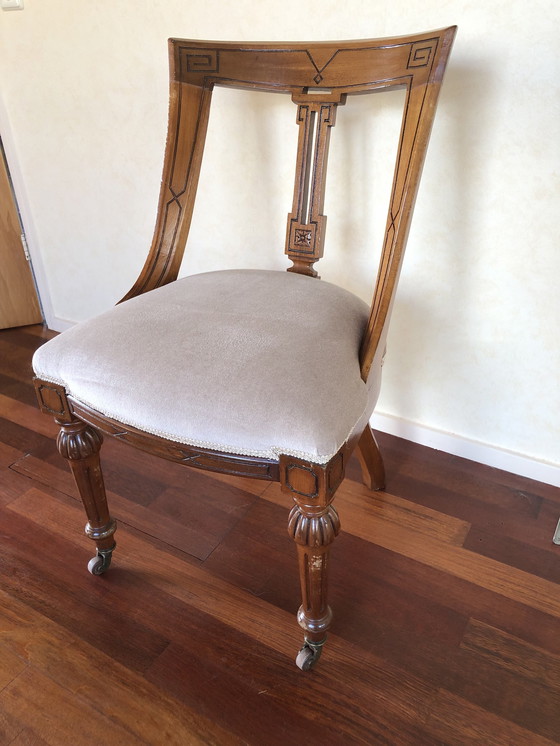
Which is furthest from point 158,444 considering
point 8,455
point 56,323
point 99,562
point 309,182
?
point 56,323

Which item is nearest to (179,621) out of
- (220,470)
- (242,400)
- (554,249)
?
(220,470)

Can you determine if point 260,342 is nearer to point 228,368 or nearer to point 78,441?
point 228,368

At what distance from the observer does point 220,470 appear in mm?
726

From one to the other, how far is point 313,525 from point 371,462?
18.9 inches

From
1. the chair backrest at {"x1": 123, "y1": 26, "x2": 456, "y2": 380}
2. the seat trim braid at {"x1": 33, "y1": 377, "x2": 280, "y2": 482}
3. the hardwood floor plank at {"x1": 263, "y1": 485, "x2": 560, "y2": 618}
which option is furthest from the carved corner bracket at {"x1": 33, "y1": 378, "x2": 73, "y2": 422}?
the hardwood floor plank at {"x1": 263, "y1": 485, "x2": 560, "y2": 618}

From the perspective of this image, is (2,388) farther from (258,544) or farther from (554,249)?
(554,249)

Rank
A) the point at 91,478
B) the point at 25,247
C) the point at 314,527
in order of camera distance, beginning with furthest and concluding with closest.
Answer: the point at 25,247 → the point at 91,478 → the point at 314,527

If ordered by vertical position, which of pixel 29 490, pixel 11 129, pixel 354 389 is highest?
pixel 11 129

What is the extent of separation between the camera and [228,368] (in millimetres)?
706

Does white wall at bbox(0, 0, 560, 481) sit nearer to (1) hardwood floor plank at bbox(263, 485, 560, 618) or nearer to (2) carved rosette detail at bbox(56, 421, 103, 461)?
(1) hardwood floor plank at bbox(263, 485, 560, 618)

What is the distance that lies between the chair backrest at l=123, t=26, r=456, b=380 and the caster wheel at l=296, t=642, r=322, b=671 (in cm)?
43

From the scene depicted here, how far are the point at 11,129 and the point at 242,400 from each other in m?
1.45

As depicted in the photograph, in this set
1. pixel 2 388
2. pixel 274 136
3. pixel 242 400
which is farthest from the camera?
pixel 2 388

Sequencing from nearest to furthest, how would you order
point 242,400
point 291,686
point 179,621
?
1. point 242,400
2. point 291,686
3. point 179,621
